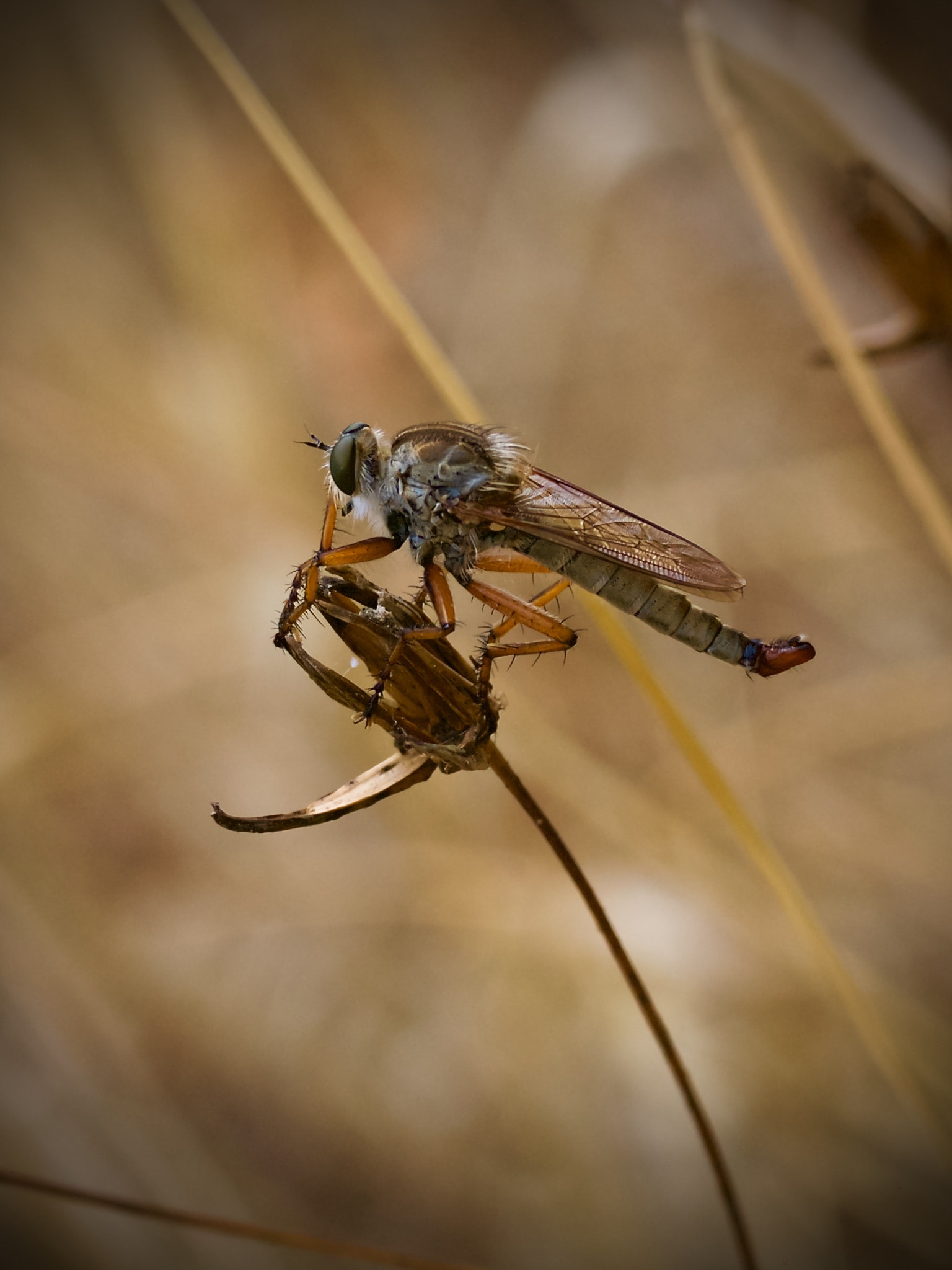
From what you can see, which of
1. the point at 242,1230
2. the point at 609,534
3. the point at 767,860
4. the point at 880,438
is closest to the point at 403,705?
the point at 767,860

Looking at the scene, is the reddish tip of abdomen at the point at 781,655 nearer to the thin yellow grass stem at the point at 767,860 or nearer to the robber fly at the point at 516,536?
the robber fly at the point at 516,536

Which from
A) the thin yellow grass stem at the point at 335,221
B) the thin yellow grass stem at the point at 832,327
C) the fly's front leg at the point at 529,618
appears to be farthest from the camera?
the fly's front leg at the point at 529,618

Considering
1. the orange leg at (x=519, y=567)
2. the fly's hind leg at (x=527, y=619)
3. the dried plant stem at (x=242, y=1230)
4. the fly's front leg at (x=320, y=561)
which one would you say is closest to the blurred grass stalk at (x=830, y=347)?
the fly's hind leg at (x=527, y=619)

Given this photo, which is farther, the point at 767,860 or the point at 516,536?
the point at 516,536

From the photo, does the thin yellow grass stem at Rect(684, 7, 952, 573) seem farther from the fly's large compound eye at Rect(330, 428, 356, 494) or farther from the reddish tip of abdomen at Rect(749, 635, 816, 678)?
the fly's large compound eye at Rect(330, 428, 356, 494)

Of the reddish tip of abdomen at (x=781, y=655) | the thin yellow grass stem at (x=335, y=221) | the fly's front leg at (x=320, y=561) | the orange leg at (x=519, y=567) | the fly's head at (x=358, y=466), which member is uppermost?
the thin yellow grass stem at (x=335, y=221)

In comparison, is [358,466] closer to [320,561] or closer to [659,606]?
[320,561]

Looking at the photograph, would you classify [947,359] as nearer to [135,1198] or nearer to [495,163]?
[495,163]
